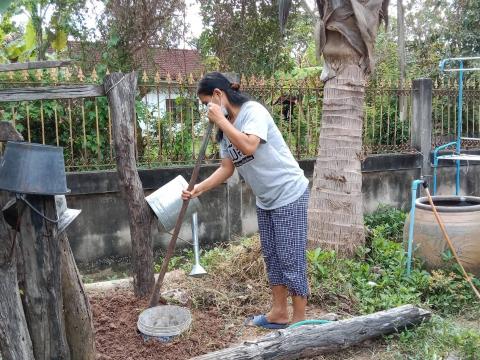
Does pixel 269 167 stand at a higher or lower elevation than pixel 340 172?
higher

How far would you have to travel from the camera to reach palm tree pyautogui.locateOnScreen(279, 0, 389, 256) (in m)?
4.97

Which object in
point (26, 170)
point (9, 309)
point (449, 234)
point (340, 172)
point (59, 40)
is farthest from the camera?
point (59, 40)

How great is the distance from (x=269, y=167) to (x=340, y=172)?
6.00ft

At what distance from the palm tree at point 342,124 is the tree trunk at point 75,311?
2.74 meters

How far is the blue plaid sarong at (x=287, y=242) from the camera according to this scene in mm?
3459

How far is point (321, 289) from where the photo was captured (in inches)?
167

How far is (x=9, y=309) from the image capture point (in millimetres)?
2385

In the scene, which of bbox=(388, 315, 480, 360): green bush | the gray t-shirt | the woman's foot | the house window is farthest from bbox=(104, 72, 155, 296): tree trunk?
the house window

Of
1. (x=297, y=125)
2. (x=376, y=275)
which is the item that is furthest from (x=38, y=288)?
(x=297, y=125)

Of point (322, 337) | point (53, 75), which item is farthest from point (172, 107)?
point (322, 337)

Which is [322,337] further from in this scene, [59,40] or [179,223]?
[59,40]

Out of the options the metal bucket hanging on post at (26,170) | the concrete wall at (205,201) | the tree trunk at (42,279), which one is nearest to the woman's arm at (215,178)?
the tree trunk at (42,279)

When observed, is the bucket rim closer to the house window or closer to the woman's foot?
the woman's foot

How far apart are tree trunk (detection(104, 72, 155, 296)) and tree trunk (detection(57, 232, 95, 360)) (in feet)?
2.88
